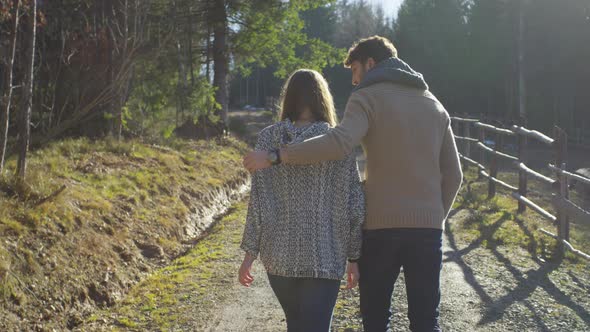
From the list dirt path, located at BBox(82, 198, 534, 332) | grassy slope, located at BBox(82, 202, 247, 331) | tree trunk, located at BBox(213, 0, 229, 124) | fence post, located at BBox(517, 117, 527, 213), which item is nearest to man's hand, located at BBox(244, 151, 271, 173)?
dirt path, located at BBox(82, 198, 534, 332)

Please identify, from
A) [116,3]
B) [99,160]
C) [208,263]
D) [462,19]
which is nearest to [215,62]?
[116,3]

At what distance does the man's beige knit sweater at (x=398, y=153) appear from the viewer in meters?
3.17

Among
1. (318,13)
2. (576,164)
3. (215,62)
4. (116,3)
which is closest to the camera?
(116,3)

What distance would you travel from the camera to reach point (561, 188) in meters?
8.07

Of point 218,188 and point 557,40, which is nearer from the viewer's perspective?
point 218,188

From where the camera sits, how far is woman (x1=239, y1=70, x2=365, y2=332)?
308 centimetres

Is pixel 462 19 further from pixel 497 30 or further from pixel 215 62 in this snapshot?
pixel 215 62

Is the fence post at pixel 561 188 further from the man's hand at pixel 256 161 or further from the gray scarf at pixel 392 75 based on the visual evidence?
the man's hand at pixel 256 161

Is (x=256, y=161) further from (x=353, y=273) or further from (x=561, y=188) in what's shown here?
(x=561, y=188)

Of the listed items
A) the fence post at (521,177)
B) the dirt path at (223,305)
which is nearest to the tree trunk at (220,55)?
the fence post at (521,177)

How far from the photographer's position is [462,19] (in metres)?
40.3

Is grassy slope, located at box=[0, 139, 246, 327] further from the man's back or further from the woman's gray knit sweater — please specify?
the man's back

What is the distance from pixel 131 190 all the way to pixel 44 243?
3.21 meters

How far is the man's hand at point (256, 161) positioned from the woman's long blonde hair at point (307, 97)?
0.30m
